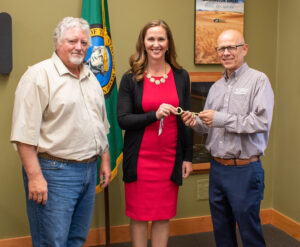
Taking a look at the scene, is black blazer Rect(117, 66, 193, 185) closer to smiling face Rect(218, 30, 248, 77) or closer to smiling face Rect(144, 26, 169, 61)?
smiling face Rect(144, 26, 169, 61)

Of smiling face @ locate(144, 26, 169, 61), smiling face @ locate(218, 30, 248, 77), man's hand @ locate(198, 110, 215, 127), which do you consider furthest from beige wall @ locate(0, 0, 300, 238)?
man's hand @ locate(198, 110, 215, 127)

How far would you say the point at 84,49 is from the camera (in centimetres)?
179

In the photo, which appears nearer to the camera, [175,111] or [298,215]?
[175,111]

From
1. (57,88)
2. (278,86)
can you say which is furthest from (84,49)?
(278,86)

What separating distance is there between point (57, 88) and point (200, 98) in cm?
189

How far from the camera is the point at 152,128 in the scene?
7.10ft

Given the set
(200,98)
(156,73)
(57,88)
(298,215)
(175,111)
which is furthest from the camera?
(200,98)

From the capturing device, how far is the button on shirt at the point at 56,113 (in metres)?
1.59

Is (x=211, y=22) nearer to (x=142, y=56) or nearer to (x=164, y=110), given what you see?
(x=142, y=56)

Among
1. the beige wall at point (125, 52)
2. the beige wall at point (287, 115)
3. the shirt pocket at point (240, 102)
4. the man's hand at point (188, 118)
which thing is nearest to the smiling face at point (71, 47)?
the man's hand at point (188, 118)

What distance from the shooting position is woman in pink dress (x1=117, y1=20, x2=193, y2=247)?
2.14 metres

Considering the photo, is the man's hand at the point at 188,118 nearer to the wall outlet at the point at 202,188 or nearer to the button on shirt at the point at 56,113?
the button on shirt at the point at 56,113

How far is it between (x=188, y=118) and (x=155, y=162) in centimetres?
38

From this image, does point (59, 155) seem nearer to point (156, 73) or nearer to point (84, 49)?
point (84, 49)
